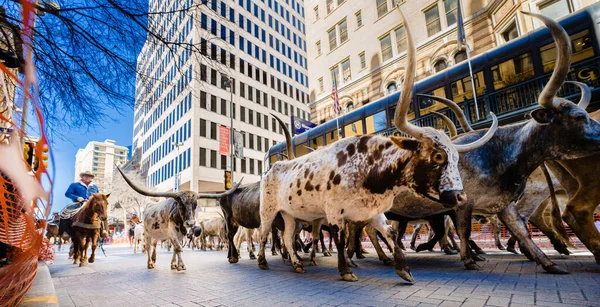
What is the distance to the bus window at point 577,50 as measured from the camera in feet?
33.7

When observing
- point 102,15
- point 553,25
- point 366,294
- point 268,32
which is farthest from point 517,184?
point 268,32

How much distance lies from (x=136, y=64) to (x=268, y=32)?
47275 mm

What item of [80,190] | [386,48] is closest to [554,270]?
[80,190]

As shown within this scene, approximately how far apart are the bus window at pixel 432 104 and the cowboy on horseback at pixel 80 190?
14.2 metres

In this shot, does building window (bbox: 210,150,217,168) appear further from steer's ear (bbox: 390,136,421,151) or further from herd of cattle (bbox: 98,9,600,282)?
steer's ear (bbox: 390,136,421,151)

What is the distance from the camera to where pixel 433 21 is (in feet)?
69.6

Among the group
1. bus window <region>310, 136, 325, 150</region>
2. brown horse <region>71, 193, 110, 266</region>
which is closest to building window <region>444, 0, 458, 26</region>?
bus window <region>310, 136, 325, 150</region>

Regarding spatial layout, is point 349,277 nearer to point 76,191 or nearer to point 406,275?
point 406,275

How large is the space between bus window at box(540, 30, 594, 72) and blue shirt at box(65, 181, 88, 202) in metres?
17.2

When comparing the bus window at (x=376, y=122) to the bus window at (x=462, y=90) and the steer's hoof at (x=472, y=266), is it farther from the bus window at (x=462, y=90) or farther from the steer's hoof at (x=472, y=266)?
the steer's hoof at (x=472, y=266)

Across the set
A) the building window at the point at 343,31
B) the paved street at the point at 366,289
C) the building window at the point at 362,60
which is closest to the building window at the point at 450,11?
the building window at the point at 362,60

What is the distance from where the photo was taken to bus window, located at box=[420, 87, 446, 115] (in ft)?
45.4

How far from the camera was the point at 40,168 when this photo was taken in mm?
2072

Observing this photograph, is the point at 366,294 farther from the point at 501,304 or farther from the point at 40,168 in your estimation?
the point at 40,168
